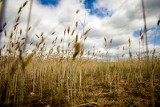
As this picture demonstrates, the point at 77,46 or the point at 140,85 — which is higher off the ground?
the point at 77,46

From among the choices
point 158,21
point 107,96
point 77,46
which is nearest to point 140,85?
point 107,96

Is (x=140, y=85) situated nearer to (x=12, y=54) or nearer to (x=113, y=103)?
(x=113, y=103)

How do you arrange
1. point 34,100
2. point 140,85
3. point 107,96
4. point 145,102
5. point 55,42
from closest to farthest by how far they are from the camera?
point 145,102 < point 34,100 < point 107,96 < point 140,85 < point 55,42

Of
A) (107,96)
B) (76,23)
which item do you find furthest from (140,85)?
(76,23)

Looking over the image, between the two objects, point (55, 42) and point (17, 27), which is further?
point (55, 42)

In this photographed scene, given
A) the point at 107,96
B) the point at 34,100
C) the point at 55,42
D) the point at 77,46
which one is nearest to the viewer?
the point at 77,46

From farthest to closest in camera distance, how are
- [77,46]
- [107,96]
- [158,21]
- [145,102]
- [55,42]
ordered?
[55,42]
[107,96]
[145,102]
[158,21]
[77,46]

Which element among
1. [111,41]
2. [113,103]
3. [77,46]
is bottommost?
[113,103]

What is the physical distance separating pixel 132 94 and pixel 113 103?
2.48 ft

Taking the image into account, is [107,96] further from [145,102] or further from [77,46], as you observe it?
[77,46]

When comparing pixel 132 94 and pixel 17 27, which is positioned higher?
pixel 17 27

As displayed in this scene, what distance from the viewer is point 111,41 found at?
159 inches

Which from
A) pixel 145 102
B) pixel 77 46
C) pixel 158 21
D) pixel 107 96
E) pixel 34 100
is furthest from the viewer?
pixel 107 96

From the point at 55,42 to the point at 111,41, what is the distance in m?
1.64
